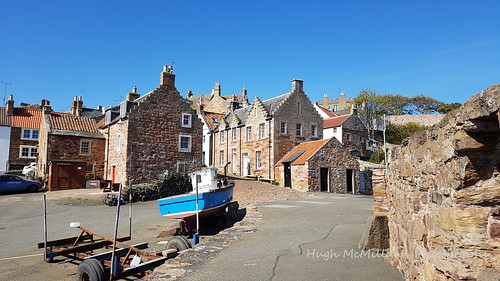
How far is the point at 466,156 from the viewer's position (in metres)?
3.05

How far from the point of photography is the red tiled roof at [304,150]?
29684 mm

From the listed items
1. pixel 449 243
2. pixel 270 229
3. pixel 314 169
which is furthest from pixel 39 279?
pixel 314 169

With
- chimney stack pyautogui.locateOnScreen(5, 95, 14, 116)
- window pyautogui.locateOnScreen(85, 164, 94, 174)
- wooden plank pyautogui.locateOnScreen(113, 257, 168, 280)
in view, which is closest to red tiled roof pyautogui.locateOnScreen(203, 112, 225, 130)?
window pyautogui.locateOnScreen(85, 164, 94, 174)

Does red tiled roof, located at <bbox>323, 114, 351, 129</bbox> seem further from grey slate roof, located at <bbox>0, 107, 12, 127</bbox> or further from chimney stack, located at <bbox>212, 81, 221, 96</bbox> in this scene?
grey slate roof, located at <bbox>0, 107, 12, 127</bbox>

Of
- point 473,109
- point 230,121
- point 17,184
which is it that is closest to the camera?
point 473,109

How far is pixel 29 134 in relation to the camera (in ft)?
143

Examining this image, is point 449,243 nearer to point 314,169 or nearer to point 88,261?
point 88,261

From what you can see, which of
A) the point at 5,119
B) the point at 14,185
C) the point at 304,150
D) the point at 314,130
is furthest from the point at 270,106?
the point at 5,119

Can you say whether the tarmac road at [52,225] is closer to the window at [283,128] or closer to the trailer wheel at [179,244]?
the trailer wheel at [179,244]

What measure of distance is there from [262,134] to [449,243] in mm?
32755

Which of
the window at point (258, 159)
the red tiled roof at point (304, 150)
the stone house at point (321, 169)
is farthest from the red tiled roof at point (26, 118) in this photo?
the stone house at point (321, 169)

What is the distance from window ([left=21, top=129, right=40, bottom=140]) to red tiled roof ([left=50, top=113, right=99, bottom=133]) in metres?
12.8

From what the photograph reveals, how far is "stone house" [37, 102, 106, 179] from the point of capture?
3073 centimetres

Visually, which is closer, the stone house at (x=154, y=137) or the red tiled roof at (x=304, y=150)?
the stone house at (x=154, y=137)
